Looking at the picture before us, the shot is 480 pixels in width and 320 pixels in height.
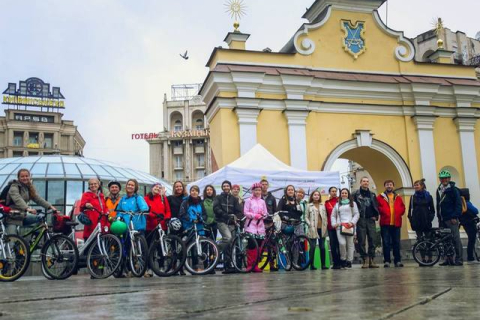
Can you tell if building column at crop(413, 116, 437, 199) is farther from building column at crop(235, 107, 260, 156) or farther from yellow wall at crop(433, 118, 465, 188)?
building column at crop(235, 107, 260, 156)

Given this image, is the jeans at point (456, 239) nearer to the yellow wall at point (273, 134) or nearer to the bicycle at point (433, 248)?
the bicycle at point (433, 248)

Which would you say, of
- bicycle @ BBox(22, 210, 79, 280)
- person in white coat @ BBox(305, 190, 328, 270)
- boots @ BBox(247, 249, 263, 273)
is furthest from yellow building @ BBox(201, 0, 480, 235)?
bicycle @ BBox(22, 210, 79, 280)

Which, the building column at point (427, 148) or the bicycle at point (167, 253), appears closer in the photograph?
the bicycle at point (167, 253)

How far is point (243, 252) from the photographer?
9883 millimetres

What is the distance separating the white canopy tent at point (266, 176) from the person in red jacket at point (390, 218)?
2.60 m

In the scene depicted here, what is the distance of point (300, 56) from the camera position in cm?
1905

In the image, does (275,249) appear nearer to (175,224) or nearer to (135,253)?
(175,224)

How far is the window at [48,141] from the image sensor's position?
274 feet

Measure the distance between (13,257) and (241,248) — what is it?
382 centimetres

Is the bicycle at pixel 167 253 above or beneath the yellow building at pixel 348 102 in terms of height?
beneath

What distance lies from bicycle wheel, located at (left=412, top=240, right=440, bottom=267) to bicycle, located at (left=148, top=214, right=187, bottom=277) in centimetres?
473

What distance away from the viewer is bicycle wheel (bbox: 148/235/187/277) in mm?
8391

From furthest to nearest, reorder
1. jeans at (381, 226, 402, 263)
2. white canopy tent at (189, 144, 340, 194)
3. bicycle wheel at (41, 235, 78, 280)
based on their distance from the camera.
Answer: white canopy tent at (189, 144, 340, 194) < jeans at (381, 226, 402, 263) < bicycle wheel at (41, 235, 78, 280)

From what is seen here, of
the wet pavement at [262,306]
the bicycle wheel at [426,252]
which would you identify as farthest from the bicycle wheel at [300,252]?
the wet pavement at [262,306]
